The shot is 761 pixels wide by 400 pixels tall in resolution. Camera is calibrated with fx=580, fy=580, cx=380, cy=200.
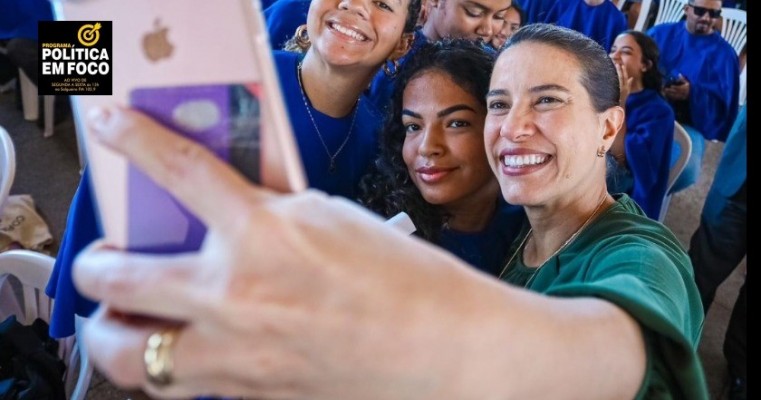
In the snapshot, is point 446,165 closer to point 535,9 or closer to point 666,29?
point 535,9

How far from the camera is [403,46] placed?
994 mm

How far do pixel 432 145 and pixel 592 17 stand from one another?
1.83 metres

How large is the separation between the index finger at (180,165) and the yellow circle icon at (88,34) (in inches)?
2.8

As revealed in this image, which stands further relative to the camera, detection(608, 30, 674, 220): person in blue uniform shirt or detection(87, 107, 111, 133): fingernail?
detection(608, 30, 674, 220): person in blue uniform shirt

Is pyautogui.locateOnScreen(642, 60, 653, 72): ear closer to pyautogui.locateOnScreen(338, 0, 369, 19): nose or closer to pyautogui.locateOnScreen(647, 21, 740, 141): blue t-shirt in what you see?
pyautogui.locateOnScreen(647, 21, 740, 141): blue t-shirt

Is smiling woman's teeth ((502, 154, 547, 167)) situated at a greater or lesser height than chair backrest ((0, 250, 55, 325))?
greater

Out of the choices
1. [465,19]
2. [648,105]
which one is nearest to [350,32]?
[465,19]

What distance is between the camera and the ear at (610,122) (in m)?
0.79

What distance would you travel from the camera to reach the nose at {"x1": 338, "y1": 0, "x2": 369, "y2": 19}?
35.1 inches

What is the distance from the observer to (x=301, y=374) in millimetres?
261

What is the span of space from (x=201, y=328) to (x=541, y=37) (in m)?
0.64

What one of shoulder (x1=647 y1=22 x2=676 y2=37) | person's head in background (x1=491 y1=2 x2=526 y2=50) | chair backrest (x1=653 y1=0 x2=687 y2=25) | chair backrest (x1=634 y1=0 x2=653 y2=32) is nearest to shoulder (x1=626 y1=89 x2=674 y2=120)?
person's head in background (x1=491 y1=2 x2=526 y2=50)

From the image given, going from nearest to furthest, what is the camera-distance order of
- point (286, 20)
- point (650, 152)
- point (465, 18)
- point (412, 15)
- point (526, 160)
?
point (526, 160) < point (412, 15) < point (286, 20) < point (465, 18) < point (650, 152)

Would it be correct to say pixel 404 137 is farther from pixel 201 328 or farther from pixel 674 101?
pixel 674 101
